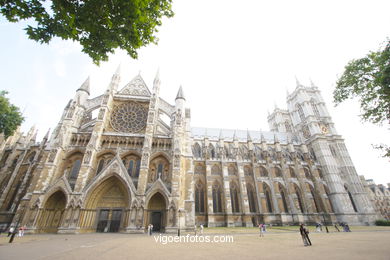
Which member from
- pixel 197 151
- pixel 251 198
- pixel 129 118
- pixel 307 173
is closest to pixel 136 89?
pixel 129 118

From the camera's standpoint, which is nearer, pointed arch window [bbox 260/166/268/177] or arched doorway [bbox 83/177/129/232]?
arched doorway [bbox 83/177/129/232]

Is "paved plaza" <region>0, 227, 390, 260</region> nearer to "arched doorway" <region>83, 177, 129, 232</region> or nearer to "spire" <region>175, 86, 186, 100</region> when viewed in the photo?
"arched doorway" <region>83, 177, 129, 232</region>

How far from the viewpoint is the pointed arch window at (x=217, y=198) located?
2868 cm

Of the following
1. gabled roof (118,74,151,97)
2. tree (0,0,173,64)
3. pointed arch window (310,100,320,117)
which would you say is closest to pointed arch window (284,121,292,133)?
pointed arch window (310,100,320,117)

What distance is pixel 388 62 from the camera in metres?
9.69

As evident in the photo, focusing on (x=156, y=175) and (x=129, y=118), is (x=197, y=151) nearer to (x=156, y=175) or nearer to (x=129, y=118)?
(x=156, y=175)

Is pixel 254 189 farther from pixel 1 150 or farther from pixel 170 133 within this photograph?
pixel 1 150

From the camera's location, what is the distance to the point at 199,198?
28656 millimetres

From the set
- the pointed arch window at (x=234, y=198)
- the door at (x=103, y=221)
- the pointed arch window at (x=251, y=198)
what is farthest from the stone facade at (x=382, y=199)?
the door at (x=103, y=221)

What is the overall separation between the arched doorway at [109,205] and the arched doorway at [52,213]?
3.22 metres

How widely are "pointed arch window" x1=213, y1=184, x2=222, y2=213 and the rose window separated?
16814 millimetres

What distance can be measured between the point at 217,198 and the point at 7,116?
29708mm

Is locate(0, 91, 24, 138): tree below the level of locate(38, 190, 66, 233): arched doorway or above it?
above

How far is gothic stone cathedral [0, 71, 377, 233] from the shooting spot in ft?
56.0
